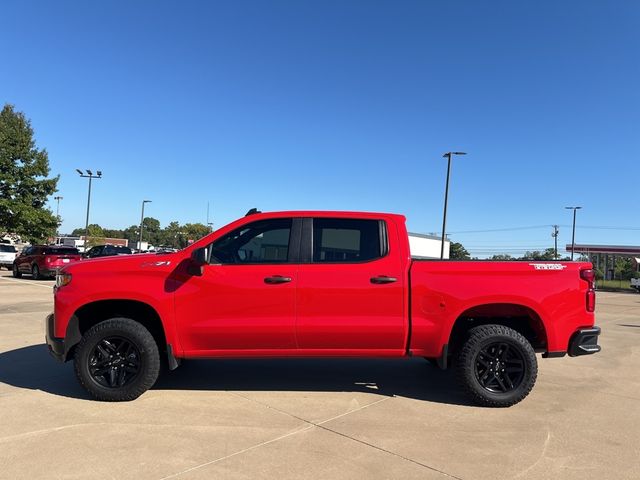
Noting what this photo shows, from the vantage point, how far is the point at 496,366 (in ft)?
16.7

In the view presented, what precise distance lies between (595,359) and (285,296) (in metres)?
5.57

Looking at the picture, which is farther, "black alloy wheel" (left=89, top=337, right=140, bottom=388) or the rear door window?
the rear door window

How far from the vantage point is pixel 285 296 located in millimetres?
4891

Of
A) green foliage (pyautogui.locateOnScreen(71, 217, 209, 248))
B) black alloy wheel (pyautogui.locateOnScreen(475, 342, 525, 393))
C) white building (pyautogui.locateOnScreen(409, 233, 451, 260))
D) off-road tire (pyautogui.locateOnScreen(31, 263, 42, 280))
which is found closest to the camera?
black alloy wheel (pyautogui.locateOnScreen(475, 342, 525, 393))

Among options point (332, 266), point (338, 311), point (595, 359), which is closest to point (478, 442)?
point (338, 311)

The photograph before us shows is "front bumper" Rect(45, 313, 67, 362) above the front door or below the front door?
below

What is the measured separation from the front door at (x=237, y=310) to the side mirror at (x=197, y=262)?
2.5 inches

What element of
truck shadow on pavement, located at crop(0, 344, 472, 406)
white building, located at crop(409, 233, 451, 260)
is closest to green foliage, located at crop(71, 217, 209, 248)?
white building, located at crop(409, 233, 451, 260)

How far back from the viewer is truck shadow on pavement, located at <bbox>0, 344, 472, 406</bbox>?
5465 mm

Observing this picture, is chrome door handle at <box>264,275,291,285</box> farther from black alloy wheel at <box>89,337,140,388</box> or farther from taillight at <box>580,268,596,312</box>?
taillight at <box>580,268,596,312</box>

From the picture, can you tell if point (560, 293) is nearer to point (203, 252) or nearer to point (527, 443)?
point (527, 443)

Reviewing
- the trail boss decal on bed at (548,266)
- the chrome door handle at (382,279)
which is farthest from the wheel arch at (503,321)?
the chrome door handle at (382,279)

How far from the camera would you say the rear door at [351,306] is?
16.1 ft

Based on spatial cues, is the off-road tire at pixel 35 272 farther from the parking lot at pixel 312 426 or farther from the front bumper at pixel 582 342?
the front bumper at pixel 582 342
